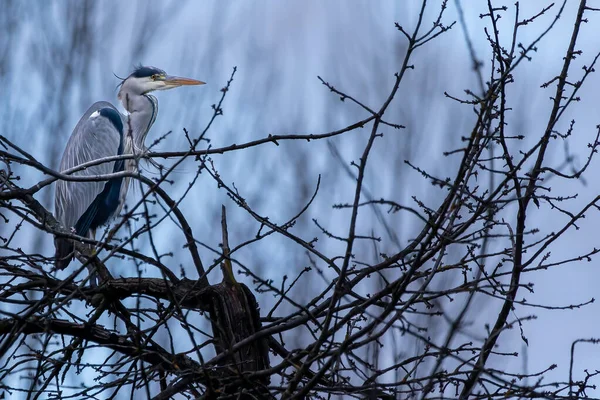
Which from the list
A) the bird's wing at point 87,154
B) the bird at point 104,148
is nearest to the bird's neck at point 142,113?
the bird at point 104,148

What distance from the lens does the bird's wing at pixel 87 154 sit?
18.1 ft

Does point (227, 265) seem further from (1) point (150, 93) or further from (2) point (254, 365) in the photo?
(1) point (150, 93)

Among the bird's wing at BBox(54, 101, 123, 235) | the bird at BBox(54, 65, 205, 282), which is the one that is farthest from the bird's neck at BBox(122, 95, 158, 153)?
the bird's wing at BBox(54, 101, 123, 235)

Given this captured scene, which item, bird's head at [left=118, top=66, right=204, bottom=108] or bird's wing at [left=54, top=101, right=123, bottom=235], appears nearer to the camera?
bird's wing at [left=54, top=101, right=123, bottom=235]

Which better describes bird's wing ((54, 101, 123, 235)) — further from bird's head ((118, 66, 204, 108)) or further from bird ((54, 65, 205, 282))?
bird's head ((118, 66, 204, 108))

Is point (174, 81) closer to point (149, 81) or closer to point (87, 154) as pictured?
point (149, 81)

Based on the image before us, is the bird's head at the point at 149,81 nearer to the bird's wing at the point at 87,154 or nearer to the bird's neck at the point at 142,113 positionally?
the bird's neck at the point at 142,113

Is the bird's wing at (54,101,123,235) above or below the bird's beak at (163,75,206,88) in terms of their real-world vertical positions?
below

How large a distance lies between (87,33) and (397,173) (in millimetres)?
3827

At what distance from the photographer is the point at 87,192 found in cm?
550

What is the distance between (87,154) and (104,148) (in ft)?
0.40

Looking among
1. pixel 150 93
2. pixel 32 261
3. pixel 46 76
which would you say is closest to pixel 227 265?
pixel 32 261

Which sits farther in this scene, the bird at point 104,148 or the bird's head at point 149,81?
the bird's head at point 149,81

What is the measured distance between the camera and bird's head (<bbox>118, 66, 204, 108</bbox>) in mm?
5941
